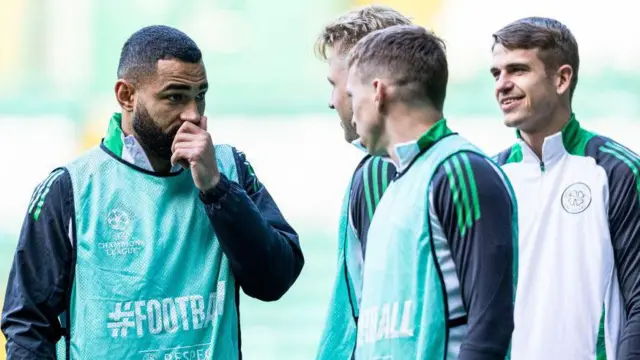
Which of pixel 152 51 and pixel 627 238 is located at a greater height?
pixel 152 51

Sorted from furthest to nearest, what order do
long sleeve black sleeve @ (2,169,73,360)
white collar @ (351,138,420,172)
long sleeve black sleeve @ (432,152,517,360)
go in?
1. long sleeve black sleeve @ (2,169,73,360)
2. white collar @ (351,138,420,172)
3. long sleeve black sleeve @ (432,152,517,360)

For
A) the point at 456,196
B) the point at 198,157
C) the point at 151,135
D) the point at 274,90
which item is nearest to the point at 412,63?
the point at 456,196

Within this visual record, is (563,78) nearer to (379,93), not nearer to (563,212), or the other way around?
(563,212)

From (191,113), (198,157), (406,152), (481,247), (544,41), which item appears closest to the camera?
(481,247)

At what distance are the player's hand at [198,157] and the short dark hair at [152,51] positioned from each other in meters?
0.20

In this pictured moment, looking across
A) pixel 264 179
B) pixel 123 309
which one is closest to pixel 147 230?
pixel 123 309

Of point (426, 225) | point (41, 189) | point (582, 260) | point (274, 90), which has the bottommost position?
point (582, 260)

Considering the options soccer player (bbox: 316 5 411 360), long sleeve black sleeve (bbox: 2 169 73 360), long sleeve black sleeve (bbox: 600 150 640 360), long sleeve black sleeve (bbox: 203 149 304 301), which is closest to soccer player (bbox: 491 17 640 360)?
long sleeve black sleeve (bbox: 600 150 640 360)

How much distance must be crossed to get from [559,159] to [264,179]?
2408 millimetres

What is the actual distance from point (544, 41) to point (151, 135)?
1115mm

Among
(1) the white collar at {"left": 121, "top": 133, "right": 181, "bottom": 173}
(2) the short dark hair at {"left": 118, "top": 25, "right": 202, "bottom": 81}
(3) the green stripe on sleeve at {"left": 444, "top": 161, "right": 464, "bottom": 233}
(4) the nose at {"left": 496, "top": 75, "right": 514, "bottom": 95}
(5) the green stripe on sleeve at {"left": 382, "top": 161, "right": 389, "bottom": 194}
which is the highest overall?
(2) the short dark hair at {"left": 118, "top": 25, "right": 202, "bottom": 81}

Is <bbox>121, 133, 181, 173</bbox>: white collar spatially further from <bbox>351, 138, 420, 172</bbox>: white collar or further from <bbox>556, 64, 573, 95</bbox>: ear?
<bbox>556, 64, 573, 95</bbox>: ear

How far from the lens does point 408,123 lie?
2.84m

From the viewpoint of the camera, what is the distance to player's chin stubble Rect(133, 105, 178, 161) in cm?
324
